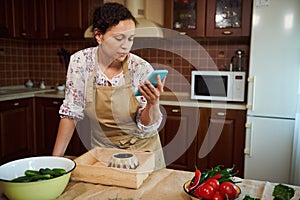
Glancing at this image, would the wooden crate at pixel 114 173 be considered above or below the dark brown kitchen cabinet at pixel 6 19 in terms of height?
below

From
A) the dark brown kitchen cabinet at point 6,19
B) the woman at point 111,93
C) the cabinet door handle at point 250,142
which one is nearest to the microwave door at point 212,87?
the cabinet door handle at point 250,142

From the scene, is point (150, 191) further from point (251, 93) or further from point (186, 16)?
point (186, 16)

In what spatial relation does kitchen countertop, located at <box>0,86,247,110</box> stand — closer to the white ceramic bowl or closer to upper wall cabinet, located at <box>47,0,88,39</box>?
upper wall cabinet, located at <box>47,0,88,39</box>

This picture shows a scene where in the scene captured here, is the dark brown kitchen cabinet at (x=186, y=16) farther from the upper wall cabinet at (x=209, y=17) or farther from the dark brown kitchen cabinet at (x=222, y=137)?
the dark brown kitchen cabinet at (x=222, y=137)

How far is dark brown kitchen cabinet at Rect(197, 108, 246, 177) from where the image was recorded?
7.84ft

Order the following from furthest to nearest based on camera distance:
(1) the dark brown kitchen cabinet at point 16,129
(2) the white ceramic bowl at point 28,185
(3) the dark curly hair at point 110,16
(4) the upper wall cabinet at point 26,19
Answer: (4) the upper wall cabinet at point 26,19 → (1) the dark brown kitchen cabinet at point 16,129 → (3) the dark curly hair at point 110,16 → (2) the white ceramic bowl at point 28,185

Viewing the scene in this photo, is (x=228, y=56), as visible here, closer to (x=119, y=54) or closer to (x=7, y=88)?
(x=119, y=54)

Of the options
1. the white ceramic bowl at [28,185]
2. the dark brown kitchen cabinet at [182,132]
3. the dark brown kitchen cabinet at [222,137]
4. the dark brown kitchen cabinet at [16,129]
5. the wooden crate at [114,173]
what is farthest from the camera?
the dark brown kitchen cabinet at [16,129]

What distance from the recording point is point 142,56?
3.09 metres

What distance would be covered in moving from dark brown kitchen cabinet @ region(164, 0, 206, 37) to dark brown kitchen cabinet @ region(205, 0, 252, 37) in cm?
6

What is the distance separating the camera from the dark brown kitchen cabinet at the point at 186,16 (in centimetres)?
256

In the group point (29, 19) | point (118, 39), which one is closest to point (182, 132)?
point (118, 39)

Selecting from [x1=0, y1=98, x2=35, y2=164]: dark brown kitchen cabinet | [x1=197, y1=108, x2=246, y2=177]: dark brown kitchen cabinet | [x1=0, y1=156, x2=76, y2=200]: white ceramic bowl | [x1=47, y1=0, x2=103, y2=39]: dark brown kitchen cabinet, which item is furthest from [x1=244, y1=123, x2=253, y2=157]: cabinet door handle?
[x1=0, y1=98, x2=35, y2=164]: dark brown kitchen cabinet

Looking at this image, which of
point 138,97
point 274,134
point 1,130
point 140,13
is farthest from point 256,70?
point 1,130
